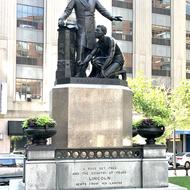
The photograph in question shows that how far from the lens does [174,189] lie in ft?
44.5

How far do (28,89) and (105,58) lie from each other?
110ft

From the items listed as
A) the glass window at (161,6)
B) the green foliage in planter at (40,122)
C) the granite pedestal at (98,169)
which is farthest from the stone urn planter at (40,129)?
the glass window at (161,6)

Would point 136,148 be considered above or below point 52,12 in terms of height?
below

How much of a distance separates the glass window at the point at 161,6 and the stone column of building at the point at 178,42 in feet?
1.57

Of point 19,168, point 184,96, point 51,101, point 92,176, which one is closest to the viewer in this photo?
point 92,176

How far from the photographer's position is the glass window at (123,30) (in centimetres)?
5294

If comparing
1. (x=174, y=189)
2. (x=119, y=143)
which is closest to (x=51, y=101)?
(x=119, y=143)

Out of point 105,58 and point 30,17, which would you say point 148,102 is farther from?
point 105,58

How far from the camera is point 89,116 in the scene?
45.9ft

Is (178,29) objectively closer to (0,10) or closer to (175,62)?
(175,62)

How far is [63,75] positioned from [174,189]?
174 inches

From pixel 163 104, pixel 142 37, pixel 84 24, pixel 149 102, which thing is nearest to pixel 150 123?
pixel 84 24

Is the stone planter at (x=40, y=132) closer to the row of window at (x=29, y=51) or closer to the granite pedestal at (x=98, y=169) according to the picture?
the granite pedestal at (x=98, y=169)

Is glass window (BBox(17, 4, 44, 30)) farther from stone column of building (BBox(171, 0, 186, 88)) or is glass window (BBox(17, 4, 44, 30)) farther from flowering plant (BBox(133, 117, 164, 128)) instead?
flowering plant (BBox(133, 117, 164, 128))
